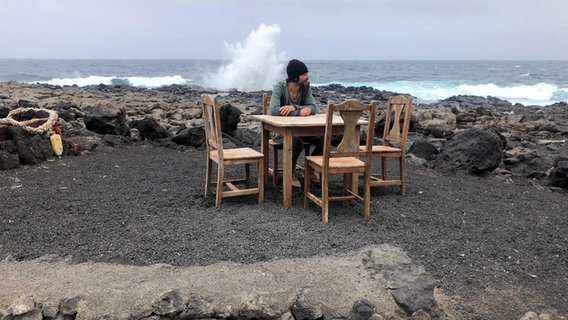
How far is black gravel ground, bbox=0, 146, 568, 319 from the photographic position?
4359mm

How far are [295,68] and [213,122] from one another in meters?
1.30

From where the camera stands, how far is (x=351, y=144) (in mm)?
5453

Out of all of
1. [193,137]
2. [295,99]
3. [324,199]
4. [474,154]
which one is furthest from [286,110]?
[193,137]

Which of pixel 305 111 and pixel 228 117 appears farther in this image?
pixel 228 117

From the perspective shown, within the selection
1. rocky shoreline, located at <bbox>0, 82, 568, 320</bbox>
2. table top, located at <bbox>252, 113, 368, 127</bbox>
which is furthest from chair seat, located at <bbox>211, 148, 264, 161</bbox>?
rocky shoreline, located at <bbox>0, 82, 568, 320</bbox>

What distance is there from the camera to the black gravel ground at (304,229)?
436 cm

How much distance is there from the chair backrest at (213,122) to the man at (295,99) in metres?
0.86

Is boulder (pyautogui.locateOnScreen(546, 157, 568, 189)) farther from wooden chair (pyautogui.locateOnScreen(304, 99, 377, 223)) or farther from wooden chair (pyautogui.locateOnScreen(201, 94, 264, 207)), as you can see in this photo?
wooden chair (pyautogui.locateOnScreen(201, 94, 264, 207))

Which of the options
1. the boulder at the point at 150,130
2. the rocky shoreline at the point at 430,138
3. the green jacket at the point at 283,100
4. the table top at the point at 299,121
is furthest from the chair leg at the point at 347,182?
the boulder at the point at 150,130

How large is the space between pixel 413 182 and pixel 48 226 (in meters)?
4.92

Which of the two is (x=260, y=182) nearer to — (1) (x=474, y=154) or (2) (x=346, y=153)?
(2) (x=346, y=153)

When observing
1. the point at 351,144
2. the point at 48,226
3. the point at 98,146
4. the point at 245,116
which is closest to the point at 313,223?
the point at 351,144

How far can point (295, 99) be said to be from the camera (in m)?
6.86

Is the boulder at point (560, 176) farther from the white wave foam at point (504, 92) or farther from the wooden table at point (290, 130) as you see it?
the white wave foam at point (504, 92)
